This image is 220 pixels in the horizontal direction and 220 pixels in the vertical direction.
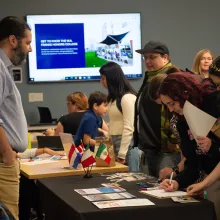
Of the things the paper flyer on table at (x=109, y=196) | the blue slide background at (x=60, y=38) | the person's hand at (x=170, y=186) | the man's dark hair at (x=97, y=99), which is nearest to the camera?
the paper flyer on table at (x=109, y=196)

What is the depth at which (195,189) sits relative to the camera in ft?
9.59

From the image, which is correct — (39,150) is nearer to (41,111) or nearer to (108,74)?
(108,74)

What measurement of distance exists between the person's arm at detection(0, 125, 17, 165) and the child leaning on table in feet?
6.27

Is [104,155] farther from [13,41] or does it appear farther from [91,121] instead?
[13,41]

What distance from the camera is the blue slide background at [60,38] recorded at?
7293 mm

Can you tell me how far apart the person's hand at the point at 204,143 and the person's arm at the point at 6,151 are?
1045 mm

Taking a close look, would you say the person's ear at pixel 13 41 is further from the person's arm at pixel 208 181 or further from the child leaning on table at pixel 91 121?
the child leaning on table at pixel 91 121

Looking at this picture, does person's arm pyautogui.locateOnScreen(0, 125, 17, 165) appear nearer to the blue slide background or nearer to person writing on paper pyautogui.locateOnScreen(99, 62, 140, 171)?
person writing on paper pyautogui.locateOnScreen(99, 62, 140, 171)

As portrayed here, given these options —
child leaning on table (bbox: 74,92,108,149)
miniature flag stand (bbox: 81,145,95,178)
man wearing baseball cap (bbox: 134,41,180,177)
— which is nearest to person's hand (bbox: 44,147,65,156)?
child leaning on table (bbox: 74,92,108,149)

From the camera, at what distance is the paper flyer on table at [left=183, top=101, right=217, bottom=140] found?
2869 mm

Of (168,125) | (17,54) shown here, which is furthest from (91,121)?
(17,54)

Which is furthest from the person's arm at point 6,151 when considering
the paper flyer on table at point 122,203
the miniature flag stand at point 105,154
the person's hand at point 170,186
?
the miniature flag stand at point 105,154

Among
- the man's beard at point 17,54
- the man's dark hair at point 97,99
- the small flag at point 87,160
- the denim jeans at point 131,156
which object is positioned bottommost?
the denim jeans at point 131,156

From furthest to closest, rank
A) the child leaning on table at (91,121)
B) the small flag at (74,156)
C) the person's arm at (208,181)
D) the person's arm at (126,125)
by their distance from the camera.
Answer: the child leaning on table at (91,121)
the person's arm at (126,125)
the small flag at (74,156)
the person's arm at (208,181)
